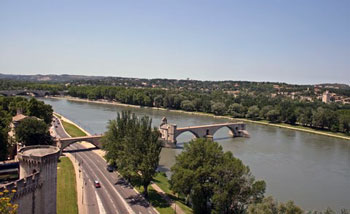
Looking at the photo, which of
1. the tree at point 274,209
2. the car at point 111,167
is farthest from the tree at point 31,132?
the tree at point 274,209

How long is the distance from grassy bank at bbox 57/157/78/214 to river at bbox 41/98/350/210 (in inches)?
521

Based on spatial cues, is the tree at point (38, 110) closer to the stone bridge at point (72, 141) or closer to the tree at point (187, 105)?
the stone bridge at point (72, 141)

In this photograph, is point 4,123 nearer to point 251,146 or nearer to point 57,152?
point 57,152

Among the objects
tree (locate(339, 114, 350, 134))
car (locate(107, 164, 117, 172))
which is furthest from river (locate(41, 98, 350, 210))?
car (locate(107, 164, 117, 172))

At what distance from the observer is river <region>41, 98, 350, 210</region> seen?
36125mm

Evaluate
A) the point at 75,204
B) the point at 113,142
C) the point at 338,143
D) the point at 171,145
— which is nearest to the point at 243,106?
the point at 338,143

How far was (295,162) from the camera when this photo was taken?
51.0 metres

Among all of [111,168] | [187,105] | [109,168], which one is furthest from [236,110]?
[109,168]

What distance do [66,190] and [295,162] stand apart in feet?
120

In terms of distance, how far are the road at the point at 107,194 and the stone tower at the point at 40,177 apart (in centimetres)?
676

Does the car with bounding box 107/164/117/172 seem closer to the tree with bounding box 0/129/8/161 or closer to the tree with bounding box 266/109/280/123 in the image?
the tree with bounding box 0/129/8/161

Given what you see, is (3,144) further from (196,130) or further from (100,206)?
(196,130)

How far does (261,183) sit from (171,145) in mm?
32699

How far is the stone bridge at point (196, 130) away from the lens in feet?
198
